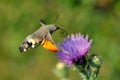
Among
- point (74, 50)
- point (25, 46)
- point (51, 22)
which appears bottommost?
point (51, 22)

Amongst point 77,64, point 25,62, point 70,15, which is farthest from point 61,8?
point 77,64

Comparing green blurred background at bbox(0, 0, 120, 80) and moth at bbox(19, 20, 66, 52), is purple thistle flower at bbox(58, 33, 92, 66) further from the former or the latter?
green blurred background at bbox(0, 0, 120, 80)

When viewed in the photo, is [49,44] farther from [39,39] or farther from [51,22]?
[51,22]

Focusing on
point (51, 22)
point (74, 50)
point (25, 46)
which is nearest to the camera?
→ point (25, 46)

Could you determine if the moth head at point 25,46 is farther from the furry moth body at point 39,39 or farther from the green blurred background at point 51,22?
the green blurred background at point 51,22

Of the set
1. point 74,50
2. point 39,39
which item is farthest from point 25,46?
point 74,50

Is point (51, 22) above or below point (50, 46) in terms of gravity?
below
